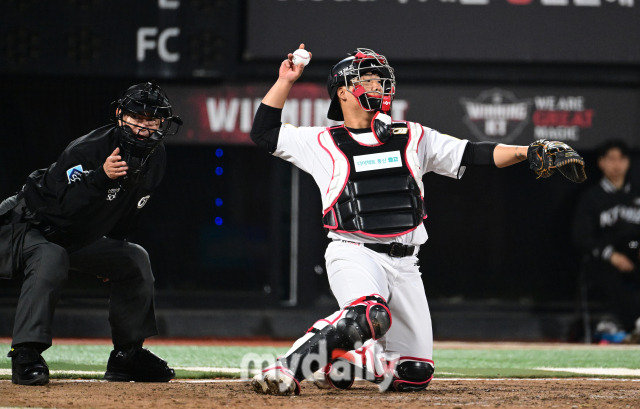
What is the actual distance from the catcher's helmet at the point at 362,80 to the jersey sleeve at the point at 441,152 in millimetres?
259

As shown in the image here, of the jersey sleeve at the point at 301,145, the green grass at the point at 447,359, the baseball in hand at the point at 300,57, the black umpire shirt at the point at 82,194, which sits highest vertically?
the baseball in hand at the point at 300,57

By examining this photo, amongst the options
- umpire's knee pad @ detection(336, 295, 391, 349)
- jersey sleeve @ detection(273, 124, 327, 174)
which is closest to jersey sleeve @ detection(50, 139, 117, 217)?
jersey sleeve @ detection(273, 124, 327, 174)

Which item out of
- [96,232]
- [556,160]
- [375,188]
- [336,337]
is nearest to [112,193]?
[96,232]

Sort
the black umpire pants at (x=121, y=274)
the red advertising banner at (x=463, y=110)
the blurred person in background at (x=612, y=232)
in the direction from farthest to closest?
the blurred person in background at (x=612, y=232) < the red advertising banner at (x=463, y=110) < the black umpire pants at (x=121, y=274)

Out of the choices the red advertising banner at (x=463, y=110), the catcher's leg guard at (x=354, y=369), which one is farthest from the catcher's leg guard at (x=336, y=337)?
the red advertising banner at (x=463, y=110)

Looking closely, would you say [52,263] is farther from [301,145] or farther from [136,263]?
[301,145]

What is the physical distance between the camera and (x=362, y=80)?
5027 mm

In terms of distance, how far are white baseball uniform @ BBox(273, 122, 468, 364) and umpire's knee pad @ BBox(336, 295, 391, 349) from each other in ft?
0.86

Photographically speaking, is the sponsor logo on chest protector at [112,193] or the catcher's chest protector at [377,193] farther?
the sponsor logo on chest protector at [112,193]

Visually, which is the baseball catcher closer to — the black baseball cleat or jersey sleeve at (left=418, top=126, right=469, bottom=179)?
jersey sleeve at (left=418, top=126, right=469, bottom=179)

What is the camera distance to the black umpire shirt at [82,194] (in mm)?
4969

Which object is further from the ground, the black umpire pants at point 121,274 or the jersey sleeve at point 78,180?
the jersey sleeve at point 78,180

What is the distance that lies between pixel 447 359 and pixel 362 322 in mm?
3100

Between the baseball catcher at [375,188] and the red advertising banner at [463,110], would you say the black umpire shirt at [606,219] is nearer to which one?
the red advertising banner at [463,110]
